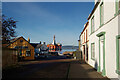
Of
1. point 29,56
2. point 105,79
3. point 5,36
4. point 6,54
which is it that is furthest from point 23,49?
point 105,79

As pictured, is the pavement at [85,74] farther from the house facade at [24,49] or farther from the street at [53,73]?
the house facade at [24,49]

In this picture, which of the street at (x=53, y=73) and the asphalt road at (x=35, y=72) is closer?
the street at (x=53, y=73)

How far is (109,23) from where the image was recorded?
23.3 feet

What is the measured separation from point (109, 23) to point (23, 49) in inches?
964

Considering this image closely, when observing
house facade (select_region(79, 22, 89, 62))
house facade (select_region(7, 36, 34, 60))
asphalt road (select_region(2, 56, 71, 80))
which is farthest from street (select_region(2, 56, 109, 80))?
house facade (select_region(7, 36, 34, 60))

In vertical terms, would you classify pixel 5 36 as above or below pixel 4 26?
below

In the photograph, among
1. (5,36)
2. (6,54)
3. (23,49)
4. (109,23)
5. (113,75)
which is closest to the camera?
(113,75)

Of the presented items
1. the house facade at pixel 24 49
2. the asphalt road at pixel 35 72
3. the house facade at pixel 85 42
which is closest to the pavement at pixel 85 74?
the asphalt road at pixel 35 72

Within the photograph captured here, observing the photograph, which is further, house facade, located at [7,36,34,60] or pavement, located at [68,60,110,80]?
house facade, located at [7,36,34,60]

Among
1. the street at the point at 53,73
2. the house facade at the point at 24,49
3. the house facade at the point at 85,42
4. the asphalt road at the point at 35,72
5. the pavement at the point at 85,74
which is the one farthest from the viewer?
the house facade at the point at 24,49

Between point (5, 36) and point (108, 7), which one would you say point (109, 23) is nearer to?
point (108, 7)

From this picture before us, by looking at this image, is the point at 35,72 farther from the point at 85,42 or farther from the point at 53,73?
the point at 85,42

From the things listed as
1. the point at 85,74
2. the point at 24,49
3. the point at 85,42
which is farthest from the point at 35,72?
the point at 24,49

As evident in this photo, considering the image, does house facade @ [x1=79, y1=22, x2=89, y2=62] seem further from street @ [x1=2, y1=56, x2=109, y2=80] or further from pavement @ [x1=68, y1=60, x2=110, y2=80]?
pavement @ [x1=68, y1=60, x2=110, y2=80]
